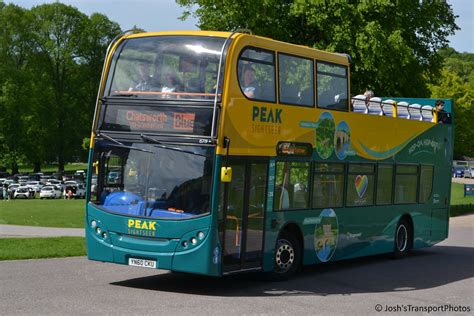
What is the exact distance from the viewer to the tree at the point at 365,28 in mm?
33500

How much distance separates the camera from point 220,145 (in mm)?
12188

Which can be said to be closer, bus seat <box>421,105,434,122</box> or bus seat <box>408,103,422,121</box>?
bus seat <box>408,103,422,121</box>

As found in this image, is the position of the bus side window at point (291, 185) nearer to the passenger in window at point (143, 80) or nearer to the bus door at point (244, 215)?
the bus door at point (244, 215)

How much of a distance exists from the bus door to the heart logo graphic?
12.2ft

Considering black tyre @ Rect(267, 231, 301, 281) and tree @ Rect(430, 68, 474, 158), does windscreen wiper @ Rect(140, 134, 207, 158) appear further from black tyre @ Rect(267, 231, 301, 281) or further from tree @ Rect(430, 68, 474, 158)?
tree @ Rect(430, 68, 474, 158)

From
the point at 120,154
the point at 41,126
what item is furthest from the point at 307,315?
the point at 41,126

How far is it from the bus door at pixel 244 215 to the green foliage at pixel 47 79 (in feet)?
234

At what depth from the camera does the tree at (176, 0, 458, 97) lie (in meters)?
33.5

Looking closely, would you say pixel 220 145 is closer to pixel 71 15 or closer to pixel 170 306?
pixel 170 306

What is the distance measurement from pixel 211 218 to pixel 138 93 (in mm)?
2239

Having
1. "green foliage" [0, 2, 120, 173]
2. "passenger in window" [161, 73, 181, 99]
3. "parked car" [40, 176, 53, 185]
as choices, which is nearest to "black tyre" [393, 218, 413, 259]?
"passenger in window" [161, 73, 181, 99]

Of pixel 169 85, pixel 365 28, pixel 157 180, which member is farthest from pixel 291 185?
pixel 365 28

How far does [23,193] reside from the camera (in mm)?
68750

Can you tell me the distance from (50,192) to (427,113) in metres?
53.2
